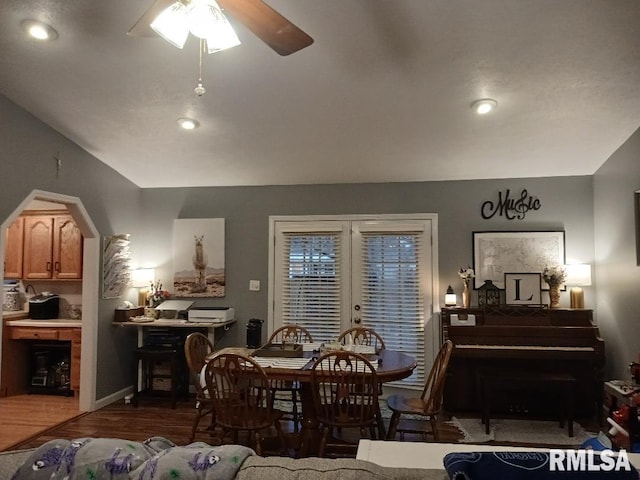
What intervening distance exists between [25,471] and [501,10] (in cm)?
277

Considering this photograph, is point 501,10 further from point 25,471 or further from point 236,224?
point 236,224

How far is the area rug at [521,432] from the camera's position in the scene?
3.73m

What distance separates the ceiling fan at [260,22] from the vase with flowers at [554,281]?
3573 mm

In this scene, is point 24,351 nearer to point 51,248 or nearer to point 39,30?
point 51,248

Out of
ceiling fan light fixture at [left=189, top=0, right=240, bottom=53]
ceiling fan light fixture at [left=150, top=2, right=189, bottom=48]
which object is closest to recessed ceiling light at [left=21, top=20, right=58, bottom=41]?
ceiling fan light fixture at [left=150, top=2, right=189, bottom=48]

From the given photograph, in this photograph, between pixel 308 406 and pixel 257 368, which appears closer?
pixel 257 368

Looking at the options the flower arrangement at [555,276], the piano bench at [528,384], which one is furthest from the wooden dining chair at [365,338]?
the flower arrangement at [555,276]

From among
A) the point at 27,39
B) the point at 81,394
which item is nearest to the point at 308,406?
the point at 81,394

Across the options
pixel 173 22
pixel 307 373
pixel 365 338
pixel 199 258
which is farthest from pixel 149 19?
pixel 199 258

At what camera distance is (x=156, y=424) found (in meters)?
4.18

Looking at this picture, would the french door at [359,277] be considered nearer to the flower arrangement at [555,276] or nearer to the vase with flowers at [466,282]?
the vase with flowers at [466,282]

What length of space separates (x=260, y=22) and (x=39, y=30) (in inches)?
66.5

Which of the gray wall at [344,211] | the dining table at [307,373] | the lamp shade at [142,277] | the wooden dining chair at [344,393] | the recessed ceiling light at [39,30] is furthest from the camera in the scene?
the lamp shade at [142,277]

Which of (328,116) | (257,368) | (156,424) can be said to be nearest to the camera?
(257,368)
